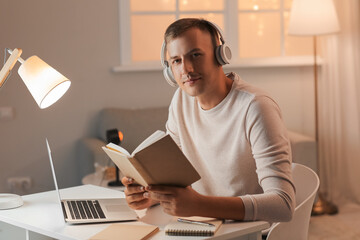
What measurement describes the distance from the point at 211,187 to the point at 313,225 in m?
1.81

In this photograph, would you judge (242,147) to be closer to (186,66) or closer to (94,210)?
(186,66)

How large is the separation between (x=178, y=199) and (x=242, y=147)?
0.37m

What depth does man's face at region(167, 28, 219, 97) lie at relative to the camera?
6.51 feet

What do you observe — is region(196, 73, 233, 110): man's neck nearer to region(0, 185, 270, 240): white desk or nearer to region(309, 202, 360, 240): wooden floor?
region(0, 185, 270, 240): white desk

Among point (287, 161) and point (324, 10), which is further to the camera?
point (324, 10)

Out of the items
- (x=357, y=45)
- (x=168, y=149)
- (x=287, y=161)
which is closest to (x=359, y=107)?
(x=357, y=45)

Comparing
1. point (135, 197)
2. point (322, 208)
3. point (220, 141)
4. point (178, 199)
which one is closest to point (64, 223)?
point (135, 197)

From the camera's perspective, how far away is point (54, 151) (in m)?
4.02

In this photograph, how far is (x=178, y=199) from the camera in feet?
5.52

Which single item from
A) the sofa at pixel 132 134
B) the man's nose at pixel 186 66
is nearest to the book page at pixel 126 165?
the man's nose at pixel 186 66

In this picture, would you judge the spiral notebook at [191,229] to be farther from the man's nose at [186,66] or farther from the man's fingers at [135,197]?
the man's nose at [186,66]

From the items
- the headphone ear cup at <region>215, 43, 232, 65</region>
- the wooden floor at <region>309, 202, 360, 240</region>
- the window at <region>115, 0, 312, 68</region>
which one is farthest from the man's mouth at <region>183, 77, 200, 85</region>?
the window at <region>115, 0, 312, 68</region>

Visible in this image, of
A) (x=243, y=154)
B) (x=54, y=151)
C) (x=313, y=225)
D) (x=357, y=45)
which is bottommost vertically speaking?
(x=313, y=225)

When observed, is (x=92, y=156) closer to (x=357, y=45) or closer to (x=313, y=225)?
(x=313, y=225)
